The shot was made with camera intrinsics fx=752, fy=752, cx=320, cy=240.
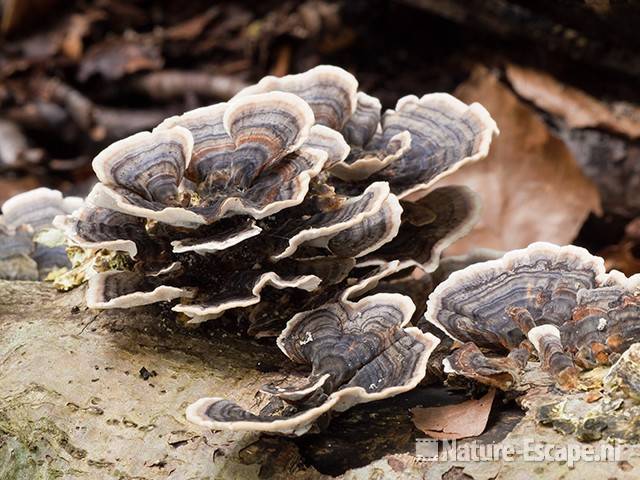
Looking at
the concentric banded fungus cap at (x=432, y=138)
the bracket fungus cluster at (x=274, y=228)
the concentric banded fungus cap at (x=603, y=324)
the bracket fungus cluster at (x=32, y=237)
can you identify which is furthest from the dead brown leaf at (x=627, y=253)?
the bracket fungus cluster at (x=32, y=237)

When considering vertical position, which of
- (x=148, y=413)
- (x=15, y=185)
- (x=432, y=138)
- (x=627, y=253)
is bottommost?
(x=15, y=185)

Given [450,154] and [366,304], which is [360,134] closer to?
[450,154]

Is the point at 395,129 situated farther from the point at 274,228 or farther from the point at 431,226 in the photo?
the point at 274,228

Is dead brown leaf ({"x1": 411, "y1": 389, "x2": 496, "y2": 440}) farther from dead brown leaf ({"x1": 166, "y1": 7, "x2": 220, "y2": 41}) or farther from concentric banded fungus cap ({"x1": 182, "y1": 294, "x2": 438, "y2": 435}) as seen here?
dead brown leaf ({"x1": 166, "y1": 7, "x2": 220, "y2": 41})

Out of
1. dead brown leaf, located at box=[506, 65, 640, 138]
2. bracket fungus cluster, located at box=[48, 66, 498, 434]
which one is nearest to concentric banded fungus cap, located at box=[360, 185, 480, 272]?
bracket fungus cluster, located at box=[48, 66, 498, 434]

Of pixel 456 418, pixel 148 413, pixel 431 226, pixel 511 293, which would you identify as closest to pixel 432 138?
pixel 431 226

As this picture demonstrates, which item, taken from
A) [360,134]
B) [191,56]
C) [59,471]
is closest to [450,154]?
[360,134]
